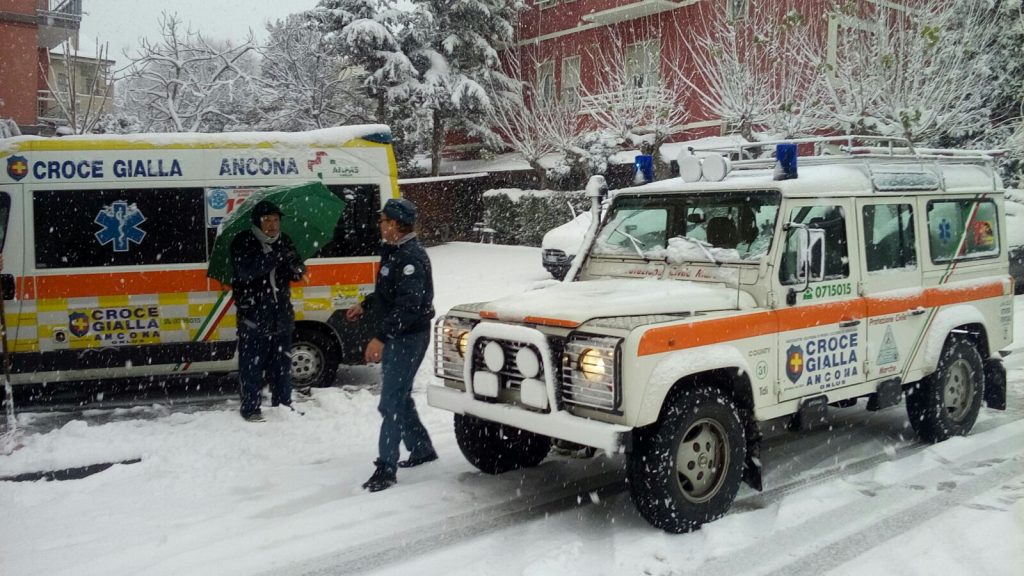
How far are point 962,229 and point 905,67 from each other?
11121 mm

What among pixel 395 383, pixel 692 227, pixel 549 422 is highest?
pixel 692 227

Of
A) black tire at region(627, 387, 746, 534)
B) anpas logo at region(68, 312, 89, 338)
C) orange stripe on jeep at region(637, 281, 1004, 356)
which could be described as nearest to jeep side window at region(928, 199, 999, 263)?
orange stripe on jeep at region(637, 281, 1004, 356)

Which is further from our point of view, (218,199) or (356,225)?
(356,225)

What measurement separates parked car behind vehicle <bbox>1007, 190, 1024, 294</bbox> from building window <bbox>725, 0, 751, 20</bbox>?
6.94 meters

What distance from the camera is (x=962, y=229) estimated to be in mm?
6895

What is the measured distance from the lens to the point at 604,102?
21.7 m

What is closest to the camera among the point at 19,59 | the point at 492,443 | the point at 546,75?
the point at 492,443

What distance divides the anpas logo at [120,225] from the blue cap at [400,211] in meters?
3.69

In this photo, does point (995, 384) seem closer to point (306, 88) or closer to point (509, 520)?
point (509, 520)

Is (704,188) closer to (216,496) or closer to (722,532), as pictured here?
(722,532)

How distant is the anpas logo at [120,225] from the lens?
26.2ft

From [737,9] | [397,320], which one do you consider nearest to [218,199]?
[397,320]

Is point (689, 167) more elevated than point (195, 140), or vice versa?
point (195, 140)

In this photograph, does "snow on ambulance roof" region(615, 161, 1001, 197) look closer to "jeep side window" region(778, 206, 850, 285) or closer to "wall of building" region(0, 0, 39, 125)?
"jeep side window" region(778, 206, 850, 285)
